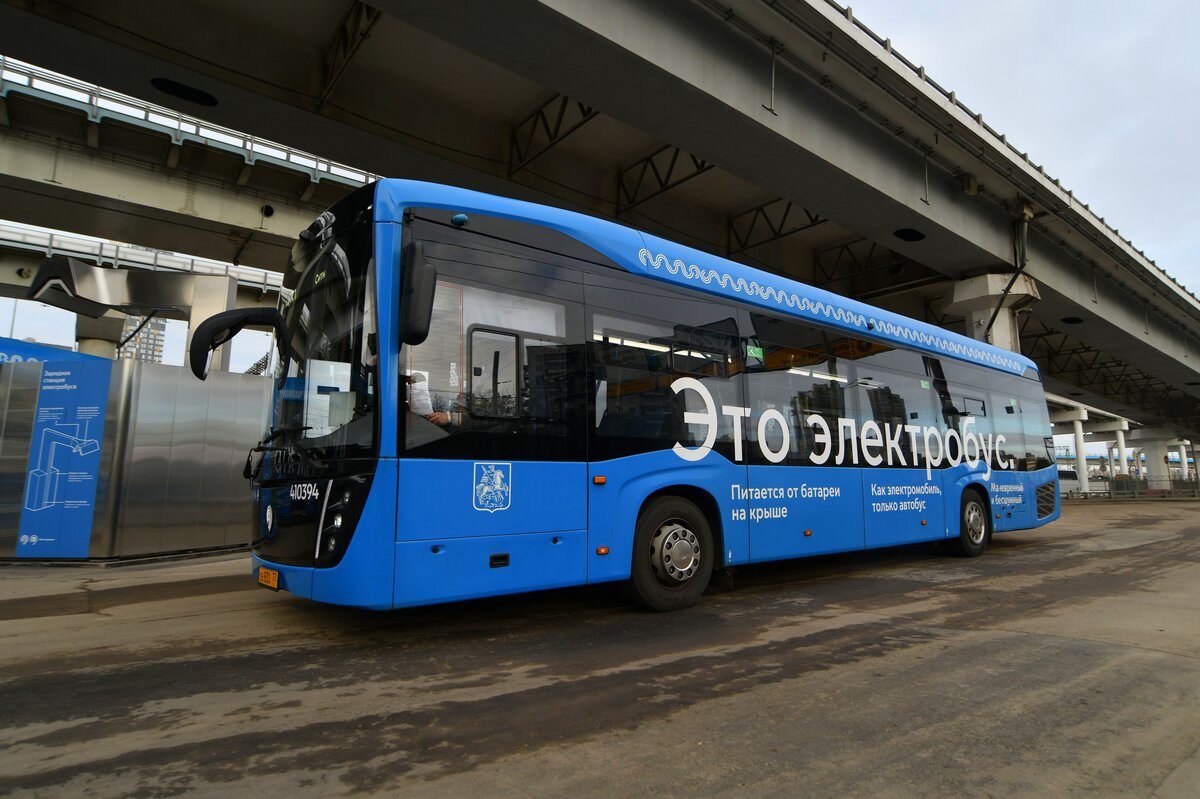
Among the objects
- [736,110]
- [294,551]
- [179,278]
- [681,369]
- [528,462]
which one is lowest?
Answer: [294,551]

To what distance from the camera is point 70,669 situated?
4.27 m

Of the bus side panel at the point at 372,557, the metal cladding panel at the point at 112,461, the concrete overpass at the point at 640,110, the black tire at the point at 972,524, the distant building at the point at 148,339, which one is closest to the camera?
the bus side panel at the point at 372,557

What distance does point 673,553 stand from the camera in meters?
5.82

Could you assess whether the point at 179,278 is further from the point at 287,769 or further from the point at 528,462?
the point at 287,769

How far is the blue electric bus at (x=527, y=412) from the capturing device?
4.40 m

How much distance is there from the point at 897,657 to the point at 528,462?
3110mm

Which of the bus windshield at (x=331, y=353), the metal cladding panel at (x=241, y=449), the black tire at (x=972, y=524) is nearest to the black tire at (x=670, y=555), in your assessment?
the bus windshield at (x=331, y=353)

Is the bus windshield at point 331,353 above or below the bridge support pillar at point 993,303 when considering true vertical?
below

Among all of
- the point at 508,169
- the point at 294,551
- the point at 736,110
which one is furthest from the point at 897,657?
the point at 508,169

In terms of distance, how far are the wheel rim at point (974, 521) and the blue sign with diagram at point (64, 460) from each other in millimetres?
14312

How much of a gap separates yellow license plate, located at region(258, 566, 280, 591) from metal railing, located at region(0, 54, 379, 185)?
9.65 metres

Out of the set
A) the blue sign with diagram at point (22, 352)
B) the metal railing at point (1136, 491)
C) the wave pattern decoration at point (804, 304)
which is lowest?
the metal railing at point (1136, 491)

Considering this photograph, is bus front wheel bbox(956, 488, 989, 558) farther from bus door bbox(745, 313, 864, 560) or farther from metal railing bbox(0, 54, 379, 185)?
metal railing bbox(0, 54, 379, 185)

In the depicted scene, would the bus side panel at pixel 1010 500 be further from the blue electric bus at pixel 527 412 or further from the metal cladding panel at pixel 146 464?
the metal cladding panel at pixel 146 464
